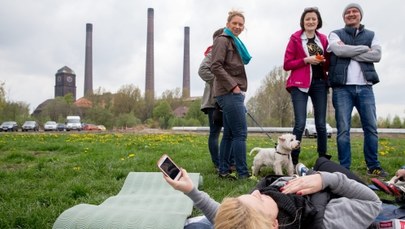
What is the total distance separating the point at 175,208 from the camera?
10.8ft

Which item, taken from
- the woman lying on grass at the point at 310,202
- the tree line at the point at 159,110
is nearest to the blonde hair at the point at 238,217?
the woman lying on grass at the point at 310,202

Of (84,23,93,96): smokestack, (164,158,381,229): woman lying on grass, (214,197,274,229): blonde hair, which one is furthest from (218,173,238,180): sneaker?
(84,23,93,96): smokestack

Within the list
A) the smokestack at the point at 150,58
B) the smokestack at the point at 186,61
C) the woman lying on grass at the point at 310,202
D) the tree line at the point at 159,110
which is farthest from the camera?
the smokestack at the point at 186,61

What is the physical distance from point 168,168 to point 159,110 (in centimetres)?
5052

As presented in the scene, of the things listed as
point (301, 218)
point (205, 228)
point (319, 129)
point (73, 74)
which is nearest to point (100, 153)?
point (319, 129)

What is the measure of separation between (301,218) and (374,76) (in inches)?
138

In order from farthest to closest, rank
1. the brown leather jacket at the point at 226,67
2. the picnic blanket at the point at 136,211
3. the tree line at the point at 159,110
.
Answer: the tree line at the point at 159,110 < the brown leather jacket at the point at 226,67 < the picnic blanket at the point at 136,211

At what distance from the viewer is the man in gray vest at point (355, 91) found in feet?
16.7

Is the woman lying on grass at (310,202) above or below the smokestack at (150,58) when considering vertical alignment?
below

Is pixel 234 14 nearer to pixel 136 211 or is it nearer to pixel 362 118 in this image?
pixel 362 118

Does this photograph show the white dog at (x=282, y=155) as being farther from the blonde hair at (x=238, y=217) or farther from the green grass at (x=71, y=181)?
the blonde hair at (x=238, y=217)

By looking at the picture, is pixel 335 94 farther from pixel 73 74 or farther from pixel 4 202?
pixel 73 74

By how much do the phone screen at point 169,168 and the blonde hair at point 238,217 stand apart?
19.5 inches

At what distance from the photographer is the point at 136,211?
300 cm
